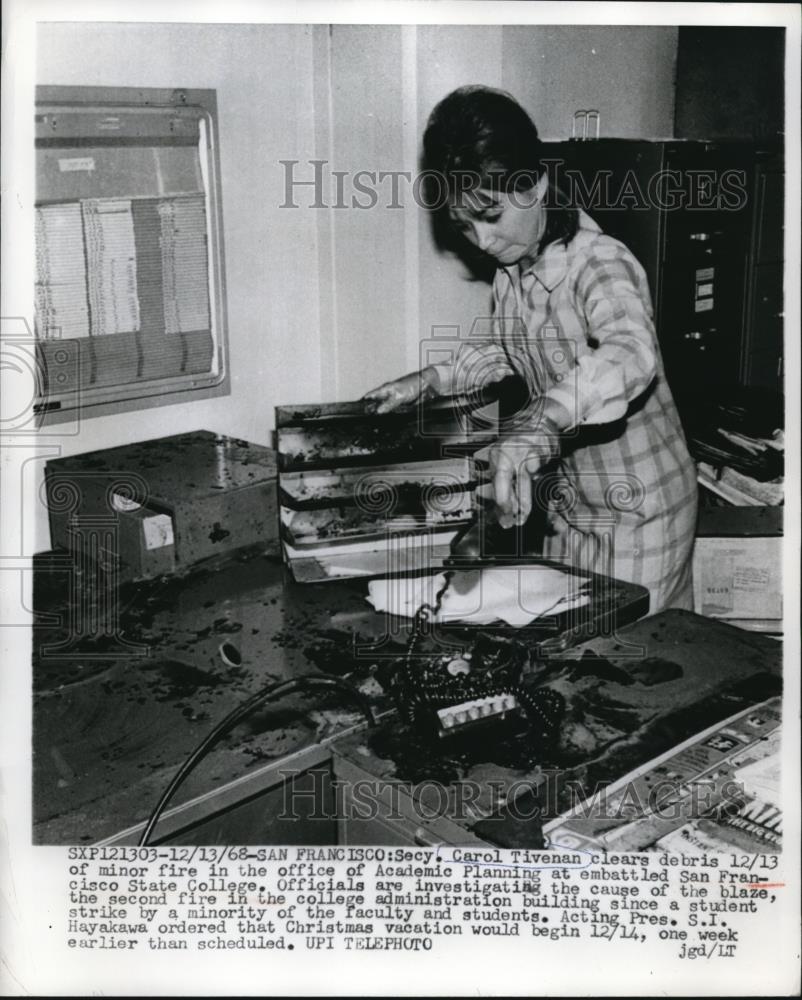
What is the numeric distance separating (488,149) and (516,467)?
0.61 meters

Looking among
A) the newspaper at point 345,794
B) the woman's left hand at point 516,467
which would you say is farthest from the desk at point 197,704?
the woman's left hand at point 516,467

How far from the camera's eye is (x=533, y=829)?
42.9 inches

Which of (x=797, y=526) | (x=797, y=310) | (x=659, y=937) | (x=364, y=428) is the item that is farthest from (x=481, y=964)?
(x=797, y=310)

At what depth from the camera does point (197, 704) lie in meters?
1.30

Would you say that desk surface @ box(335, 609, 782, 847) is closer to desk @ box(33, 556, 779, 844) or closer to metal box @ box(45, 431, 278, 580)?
desk @ box(33, 556, 779, 844)

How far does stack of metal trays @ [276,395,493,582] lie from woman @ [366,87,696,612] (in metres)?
0.14

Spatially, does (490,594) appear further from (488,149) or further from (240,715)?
(488,149)

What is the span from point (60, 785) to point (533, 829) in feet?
1.95

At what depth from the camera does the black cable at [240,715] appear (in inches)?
43.6

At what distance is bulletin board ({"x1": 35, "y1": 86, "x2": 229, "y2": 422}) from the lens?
6.29ft

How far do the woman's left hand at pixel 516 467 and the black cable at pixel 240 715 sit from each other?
0.45 meters

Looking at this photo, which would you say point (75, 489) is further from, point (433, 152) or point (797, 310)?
point (797, 310)

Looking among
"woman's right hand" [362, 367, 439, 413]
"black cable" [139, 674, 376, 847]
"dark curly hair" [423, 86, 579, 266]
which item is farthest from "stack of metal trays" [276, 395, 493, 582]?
"dark curly hair" [423, 86, 579, 266]
